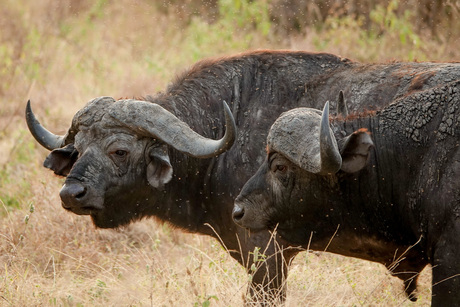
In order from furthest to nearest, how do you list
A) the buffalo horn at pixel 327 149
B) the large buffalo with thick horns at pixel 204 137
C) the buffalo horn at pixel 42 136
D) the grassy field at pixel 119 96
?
the buffalo horn at pixel 42 136 → the grassy field at pixel 119 96 → the large buffalo with thick horns at pixel 204 137 → the buffalo horn at pixel 327 149

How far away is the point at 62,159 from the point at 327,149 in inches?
117

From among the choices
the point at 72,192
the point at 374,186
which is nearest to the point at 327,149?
the point at 374,186

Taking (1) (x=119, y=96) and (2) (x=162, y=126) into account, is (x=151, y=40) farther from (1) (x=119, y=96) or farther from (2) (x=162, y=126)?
(2) (x=162, y=126)

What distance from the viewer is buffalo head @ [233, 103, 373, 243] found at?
5.29m

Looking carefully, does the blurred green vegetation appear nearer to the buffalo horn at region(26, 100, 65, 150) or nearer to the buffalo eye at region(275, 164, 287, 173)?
the buffalo horn at region(26, 100, 65, 150)

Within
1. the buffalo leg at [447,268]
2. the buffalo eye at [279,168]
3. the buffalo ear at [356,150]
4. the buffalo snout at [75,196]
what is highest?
the buffalo ear at [356,150]

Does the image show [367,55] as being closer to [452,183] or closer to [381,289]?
[381,289]

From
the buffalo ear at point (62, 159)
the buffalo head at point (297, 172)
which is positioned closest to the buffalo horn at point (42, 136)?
the buffalo ear at point (62, 159)

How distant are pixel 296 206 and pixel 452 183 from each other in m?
1.22

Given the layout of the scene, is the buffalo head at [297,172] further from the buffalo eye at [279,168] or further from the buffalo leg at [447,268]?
the buffalo leg at [447,268]

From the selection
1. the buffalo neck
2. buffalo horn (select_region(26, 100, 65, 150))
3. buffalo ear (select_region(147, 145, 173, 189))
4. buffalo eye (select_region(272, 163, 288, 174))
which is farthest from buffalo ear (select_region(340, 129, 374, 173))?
buffalo horn (select_region(26, 100, 65, 150))

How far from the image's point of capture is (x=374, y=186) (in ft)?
18.6

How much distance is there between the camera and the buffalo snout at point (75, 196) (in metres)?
6.39

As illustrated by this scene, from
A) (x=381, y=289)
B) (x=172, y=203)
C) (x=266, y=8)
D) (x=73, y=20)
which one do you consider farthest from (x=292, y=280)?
(x=73, y=20)
